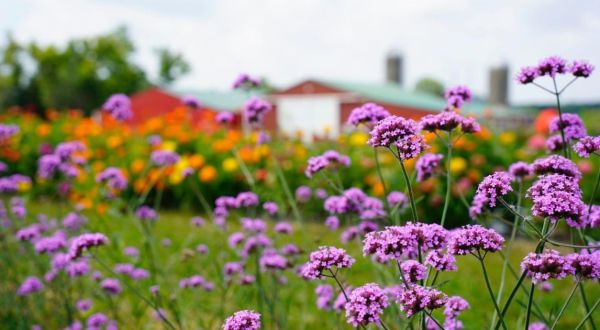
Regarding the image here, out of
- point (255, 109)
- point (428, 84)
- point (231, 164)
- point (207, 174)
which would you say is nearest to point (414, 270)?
point (255, 109)

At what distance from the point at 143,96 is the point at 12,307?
3720cm

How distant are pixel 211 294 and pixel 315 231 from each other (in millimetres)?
1823

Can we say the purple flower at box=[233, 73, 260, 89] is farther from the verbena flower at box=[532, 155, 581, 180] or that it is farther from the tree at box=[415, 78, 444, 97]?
the tree at box=[415, 78, 444, 97]

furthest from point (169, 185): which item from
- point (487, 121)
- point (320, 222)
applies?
point (487, 121)

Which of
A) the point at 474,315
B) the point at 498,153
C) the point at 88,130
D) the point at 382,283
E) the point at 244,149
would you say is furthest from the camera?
the point at 88,130

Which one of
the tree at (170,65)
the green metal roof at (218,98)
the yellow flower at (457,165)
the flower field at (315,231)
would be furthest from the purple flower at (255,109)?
the tree at (170,65)

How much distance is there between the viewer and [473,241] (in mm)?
1415

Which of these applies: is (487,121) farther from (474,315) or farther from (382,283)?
(382,283)

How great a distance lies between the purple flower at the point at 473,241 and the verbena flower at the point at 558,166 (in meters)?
0.46

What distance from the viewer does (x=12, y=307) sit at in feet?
11.9

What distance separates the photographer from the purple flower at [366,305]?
143cm

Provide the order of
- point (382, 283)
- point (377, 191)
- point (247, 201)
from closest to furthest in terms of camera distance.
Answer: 1. point (382, 283)
2. point (247, 201)
3. point (377, 191)

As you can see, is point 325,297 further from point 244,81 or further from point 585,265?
point 585,265

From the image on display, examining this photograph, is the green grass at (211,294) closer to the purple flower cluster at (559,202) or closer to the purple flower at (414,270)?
the purple flower at (414,270)
